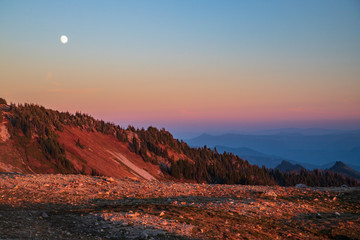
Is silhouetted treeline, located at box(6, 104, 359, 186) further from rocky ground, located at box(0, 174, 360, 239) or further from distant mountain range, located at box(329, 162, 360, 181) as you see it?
distant mountain range, located at box(329, 162, 360, 181)

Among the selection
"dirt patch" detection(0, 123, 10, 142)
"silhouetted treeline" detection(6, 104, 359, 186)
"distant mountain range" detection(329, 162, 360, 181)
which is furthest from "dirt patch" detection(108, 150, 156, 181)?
"distant mountain range" detection(329, 162, 360, 181)

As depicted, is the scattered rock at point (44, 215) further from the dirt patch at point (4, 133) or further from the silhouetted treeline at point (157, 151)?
the dirt patch at point (4, 133)

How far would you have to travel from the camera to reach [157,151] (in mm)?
63375

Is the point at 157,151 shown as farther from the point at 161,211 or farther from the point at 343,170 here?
the point at 343,170

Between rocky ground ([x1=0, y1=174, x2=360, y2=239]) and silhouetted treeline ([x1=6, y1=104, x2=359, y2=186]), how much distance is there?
26.7m

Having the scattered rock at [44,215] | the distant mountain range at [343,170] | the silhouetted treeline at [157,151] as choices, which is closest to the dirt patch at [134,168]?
the silhouetted treeline at [157,151]

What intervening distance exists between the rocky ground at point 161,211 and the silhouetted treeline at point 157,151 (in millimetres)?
26727

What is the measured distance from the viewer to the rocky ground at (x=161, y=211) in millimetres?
9742

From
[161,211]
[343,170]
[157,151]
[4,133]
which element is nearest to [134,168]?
[157,151]

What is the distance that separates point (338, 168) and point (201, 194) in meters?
175

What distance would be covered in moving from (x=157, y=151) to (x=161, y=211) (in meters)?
51.8

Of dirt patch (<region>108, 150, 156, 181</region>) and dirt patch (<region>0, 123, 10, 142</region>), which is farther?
dirt patch (<region>108, 150, 156, 181</region>)

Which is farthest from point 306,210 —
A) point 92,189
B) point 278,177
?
point 278,177

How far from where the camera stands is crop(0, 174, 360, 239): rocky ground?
32.0ft
